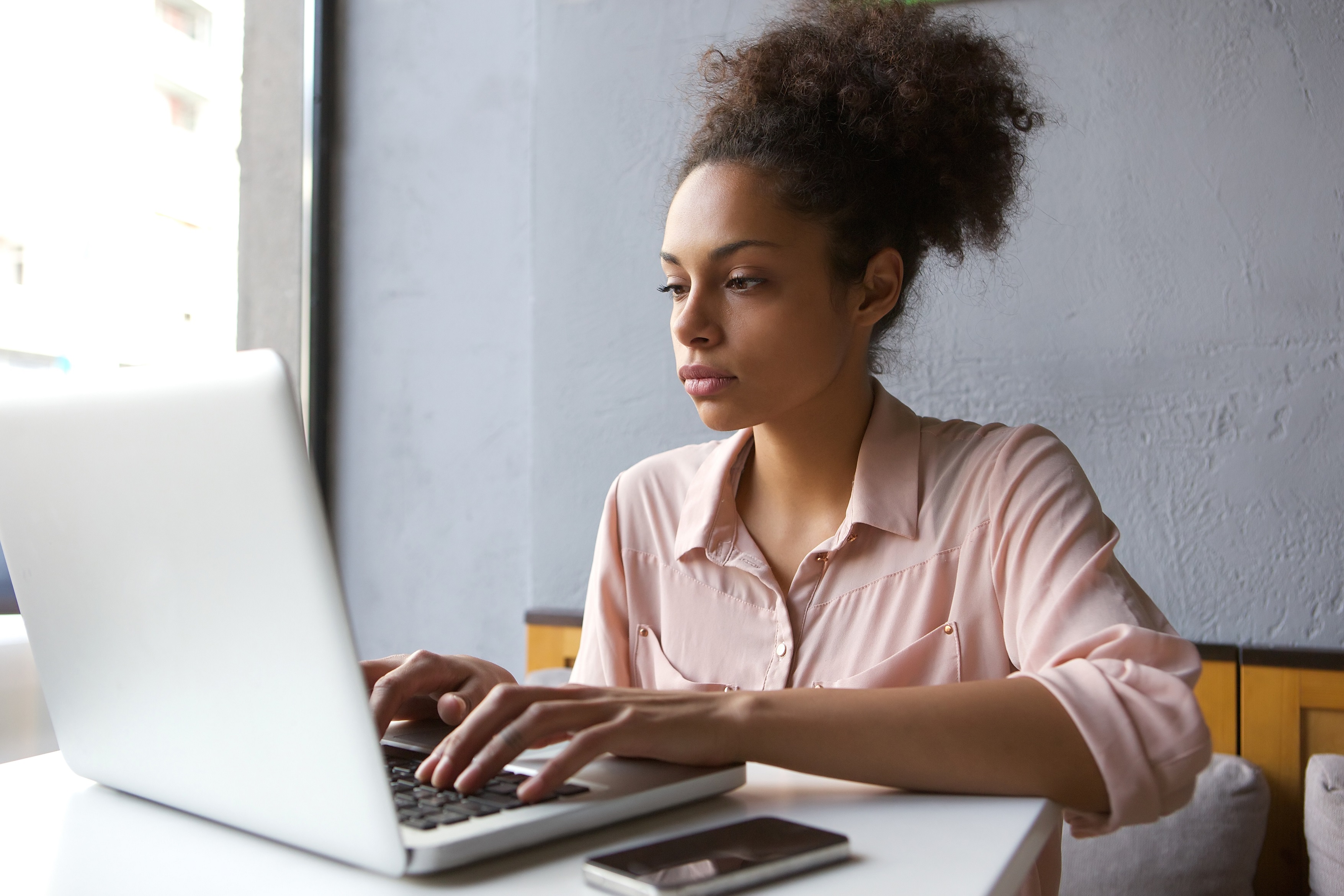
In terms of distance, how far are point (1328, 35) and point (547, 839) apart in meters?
1.64

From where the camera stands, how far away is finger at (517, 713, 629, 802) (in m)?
0.56

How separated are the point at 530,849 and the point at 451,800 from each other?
0.06 metres

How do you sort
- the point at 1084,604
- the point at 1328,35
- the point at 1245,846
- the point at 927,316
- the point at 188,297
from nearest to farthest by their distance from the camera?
the point at 1084,604 → the point at 1245,846 → the point at 1328,35 → the point at 927,316 → the point at 188,297

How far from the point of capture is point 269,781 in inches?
20.7

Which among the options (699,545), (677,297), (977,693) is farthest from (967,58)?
(977,693)

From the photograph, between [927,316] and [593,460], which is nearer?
[927,316]

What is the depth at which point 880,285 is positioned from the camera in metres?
1.16

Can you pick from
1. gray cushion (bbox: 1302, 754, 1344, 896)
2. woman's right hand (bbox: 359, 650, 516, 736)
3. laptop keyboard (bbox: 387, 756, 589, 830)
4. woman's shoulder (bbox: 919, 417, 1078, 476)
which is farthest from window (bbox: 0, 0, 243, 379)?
gray cushion (bbox: 1302, 754, 1344, 896)

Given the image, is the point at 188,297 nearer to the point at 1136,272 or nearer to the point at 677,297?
the point at 677,297

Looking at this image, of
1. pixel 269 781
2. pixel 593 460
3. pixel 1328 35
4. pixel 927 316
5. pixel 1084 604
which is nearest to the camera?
pixel 269 781

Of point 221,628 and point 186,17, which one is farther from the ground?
point 186,17

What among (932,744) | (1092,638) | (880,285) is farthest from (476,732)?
(880,285)

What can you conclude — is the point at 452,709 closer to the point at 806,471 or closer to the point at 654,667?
the point at 654,667

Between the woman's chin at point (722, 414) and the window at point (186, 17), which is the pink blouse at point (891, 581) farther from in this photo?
the window at point (186, 17)
